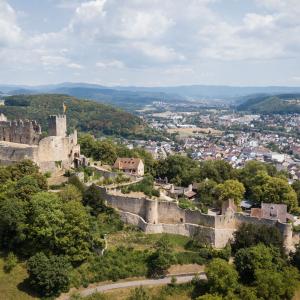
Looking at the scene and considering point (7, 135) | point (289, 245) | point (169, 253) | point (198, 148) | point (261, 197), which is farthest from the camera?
point (198, 148)

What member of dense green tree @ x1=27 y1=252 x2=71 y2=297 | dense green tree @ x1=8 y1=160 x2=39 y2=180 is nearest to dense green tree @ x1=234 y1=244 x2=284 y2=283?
dense green tree @ x1=27 y1=252 x2=71 y2=297

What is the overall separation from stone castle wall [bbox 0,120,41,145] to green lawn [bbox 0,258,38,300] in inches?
884

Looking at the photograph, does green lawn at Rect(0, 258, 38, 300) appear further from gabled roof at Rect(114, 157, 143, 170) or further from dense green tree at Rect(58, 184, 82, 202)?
gabled roof at Rect(114, 157, 143, 170)

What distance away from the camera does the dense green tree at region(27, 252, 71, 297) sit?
122ft

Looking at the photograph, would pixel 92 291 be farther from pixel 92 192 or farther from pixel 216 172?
pixel 216 172

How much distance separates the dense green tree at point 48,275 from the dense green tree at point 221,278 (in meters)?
12.0

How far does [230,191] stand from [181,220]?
9606 millimetres

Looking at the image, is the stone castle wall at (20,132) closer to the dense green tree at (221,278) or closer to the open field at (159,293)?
the open field at (159,293)

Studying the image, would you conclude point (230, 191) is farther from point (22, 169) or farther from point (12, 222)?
point (12, 222)

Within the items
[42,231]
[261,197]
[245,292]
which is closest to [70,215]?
[42,231]

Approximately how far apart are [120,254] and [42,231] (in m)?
7.63

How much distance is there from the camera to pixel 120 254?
42625 mm

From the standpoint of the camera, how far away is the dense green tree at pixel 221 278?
124 ft

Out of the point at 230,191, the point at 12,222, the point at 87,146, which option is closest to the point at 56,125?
the point at 87,146
